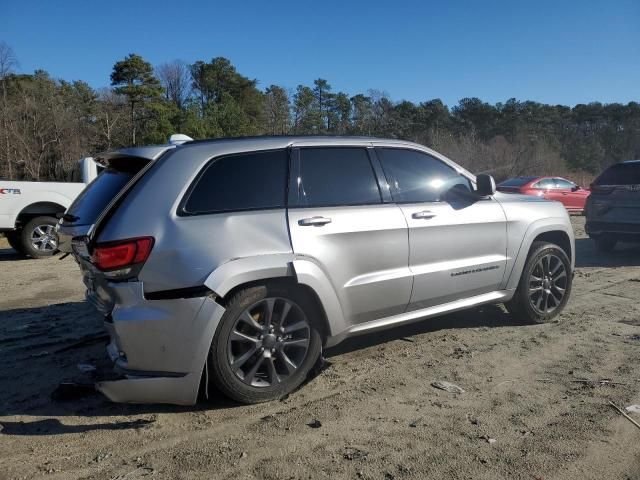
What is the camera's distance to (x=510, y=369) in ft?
13.1

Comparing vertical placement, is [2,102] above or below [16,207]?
above

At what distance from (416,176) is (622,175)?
6397 millimetres

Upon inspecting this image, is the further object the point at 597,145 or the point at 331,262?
the point at 597,145

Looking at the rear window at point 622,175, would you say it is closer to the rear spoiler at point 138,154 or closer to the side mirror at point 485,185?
the side mirror at point 485,185

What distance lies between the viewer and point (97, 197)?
420 cm

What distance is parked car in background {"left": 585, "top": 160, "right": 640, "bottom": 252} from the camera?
28.4ft

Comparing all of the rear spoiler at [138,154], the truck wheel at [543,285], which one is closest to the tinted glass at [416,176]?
the truck wheel at [543,285]

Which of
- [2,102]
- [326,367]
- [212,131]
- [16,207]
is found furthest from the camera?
[212,131]

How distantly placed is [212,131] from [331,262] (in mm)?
28781

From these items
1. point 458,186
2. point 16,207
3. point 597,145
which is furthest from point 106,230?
point 597,145

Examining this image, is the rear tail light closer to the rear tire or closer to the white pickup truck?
the white pickup truck

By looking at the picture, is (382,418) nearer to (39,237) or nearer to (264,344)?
Answer: (264,344)

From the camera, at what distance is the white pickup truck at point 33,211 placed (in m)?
9.53

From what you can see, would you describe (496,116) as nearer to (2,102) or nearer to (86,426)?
(2,102)
